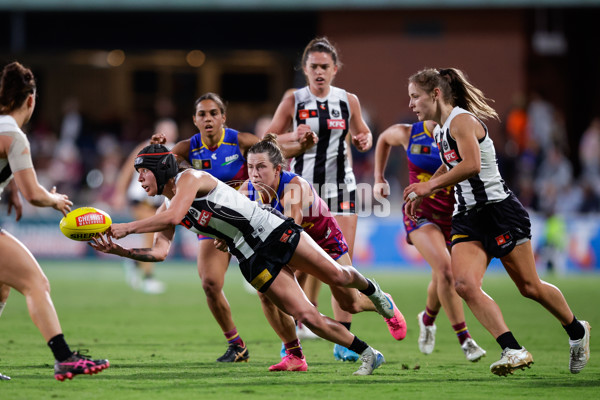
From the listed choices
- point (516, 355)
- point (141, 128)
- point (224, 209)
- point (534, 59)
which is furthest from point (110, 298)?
point (534, 59)

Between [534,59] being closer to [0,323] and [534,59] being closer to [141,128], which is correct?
[141,128]

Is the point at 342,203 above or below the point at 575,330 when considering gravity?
above

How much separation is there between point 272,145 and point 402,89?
17967 mm

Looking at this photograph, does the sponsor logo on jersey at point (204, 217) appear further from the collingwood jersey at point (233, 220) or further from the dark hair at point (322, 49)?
the dark hair at point (322, 49)

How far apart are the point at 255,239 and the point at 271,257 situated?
7.6 inches

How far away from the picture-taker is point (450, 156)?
7191 mm

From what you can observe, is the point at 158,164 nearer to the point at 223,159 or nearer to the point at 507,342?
the point at 223,159

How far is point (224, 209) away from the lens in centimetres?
679

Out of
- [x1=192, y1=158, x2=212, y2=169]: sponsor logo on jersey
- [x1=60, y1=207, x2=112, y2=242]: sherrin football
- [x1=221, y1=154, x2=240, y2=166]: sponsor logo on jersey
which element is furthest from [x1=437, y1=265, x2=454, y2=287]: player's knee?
[x1=60, y1=207, x2=112, y2=242]: sherrin football

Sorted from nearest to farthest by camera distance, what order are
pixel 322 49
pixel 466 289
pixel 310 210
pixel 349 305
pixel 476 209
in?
pixel 466 289
pixel 476 209
pixel 310 210
pixel 349 305
pixel 322 49

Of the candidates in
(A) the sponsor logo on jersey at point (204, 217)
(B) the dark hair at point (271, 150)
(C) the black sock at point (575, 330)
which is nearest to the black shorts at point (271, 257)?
(A) the sponsor logo on jersey at point (204, 217)

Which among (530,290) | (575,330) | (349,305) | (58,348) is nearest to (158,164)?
(58,348)

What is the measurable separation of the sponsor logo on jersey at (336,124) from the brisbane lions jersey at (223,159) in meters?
1.00

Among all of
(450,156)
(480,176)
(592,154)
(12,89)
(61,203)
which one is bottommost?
(61,203)
